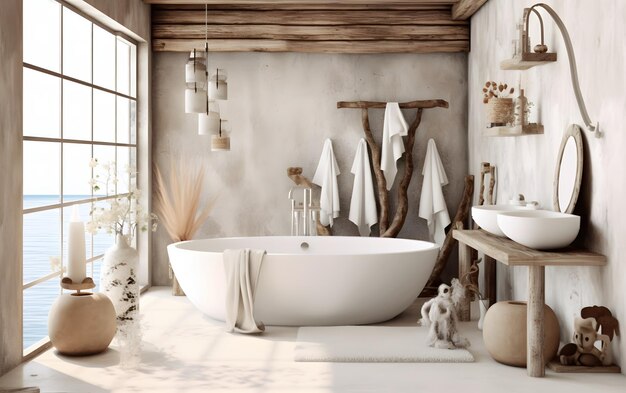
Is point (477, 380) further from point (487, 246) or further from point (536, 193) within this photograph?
point (536, 193)

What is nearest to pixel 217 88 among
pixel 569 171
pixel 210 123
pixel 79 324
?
pixel 210 123

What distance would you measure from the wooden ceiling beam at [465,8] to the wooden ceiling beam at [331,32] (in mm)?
157

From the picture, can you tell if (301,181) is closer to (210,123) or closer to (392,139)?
(392,139)

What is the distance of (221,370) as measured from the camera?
167 inches

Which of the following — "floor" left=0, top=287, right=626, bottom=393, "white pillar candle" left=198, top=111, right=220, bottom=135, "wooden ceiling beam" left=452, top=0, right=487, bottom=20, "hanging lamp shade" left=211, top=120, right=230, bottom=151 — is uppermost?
"wooden ceiling beam" left=452, top=0, right=487, bottom=20

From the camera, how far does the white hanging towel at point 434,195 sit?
274 inches

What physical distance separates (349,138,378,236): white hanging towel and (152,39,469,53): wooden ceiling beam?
0.86m

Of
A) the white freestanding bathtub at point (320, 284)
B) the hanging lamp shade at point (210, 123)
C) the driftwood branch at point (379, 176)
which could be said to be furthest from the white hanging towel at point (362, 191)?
the hanging lamp shade at point (210, 123)

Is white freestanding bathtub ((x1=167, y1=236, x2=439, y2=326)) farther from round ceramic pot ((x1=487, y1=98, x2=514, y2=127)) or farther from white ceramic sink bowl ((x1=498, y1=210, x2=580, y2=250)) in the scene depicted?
white ceramic sink bowl ((x1=498, y1=210, x2=580, y2=250))

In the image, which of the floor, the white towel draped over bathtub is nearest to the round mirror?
the floor

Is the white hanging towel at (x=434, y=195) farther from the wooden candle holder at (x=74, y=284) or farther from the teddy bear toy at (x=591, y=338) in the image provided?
the wooden candle holder at (x=74, y=284)

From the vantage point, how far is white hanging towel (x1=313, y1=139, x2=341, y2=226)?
7055mm

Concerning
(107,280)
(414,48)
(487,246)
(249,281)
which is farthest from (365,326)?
(414,48)

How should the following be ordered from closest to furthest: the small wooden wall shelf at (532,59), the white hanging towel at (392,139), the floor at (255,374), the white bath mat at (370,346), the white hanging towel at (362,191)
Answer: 1. the floor at (255,374)
2. the white bath mat at (370,346)
3. the small wooden wall shelf at (532,59)
4. the white hanging towel at (392,139)
5. the white hanging towel at (362,191)
